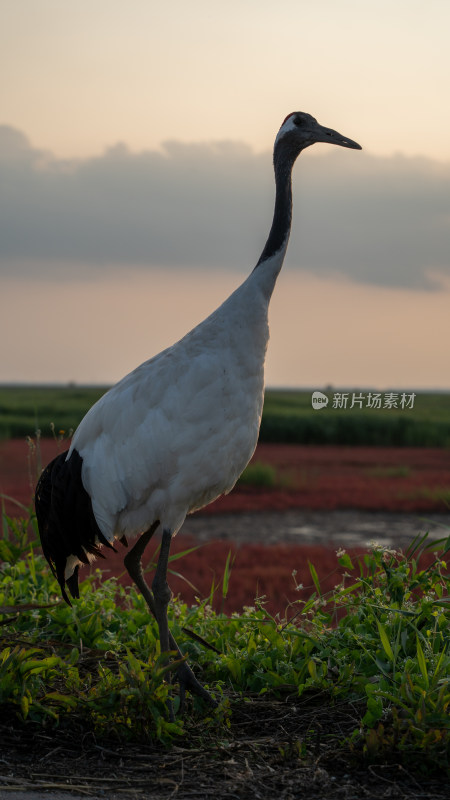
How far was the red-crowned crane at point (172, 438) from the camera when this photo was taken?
170 inches

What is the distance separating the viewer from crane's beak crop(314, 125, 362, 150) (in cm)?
495

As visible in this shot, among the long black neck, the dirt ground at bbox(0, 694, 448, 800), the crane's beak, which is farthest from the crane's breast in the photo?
the crane's beak

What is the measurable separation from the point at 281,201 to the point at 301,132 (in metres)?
0.51

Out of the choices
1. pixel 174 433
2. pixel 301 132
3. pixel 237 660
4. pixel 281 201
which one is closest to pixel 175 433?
pixel 174 433

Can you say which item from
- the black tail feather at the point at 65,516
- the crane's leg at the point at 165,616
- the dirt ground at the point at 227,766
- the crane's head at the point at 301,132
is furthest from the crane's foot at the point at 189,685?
the crane's head at the point at 301,132

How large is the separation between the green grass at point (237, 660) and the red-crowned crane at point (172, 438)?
35 centimetres

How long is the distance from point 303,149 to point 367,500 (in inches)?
698

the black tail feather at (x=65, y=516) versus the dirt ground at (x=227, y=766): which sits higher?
the black tail feather at (x=65, y=516)

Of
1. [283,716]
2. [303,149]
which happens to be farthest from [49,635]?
[303,149]

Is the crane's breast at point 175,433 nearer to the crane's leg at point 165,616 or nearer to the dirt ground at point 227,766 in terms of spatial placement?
the crane's leg at point 165,616

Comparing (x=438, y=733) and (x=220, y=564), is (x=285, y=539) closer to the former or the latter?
(x=220, y=564)

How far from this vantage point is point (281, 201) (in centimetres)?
472

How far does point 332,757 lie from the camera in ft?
11.9

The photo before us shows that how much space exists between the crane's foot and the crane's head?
2.95 metres
